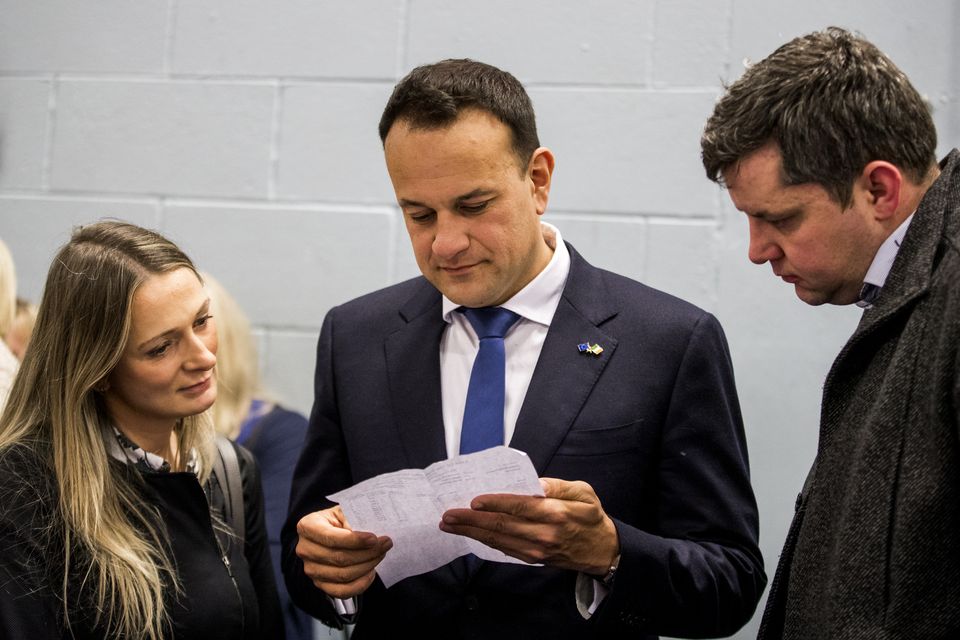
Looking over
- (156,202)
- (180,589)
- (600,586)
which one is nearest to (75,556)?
(180,589)

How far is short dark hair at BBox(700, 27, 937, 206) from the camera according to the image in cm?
121

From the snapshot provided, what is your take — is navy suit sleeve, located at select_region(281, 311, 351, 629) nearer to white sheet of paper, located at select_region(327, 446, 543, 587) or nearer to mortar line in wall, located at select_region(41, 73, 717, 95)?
white sheet of paper, located at select_region(327, 446, 543, 587)

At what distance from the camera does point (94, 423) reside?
161cm

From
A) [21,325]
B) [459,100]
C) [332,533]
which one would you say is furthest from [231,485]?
[21,325]

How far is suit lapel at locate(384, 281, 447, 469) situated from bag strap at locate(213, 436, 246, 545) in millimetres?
367

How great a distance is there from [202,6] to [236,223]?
1.81 ft

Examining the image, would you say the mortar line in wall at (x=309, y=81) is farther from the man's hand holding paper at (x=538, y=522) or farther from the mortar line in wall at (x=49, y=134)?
the man's hand holding paper at (x=538, y=522)

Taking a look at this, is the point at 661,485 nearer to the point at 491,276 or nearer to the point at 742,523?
the point at 742,523

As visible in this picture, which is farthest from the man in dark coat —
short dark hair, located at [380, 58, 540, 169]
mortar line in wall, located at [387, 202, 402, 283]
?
mortar line in wall, located at [387, 202, 402, 283]

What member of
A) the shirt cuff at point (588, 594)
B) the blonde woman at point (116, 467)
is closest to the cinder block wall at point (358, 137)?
the blonde woman at point (116, 467)

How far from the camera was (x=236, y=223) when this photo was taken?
2.60 meters

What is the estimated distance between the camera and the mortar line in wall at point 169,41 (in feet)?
8.63

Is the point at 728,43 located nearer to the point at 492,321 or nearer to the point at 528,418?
the point at 492,321

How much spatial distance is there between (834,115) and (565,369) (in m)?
0.55
